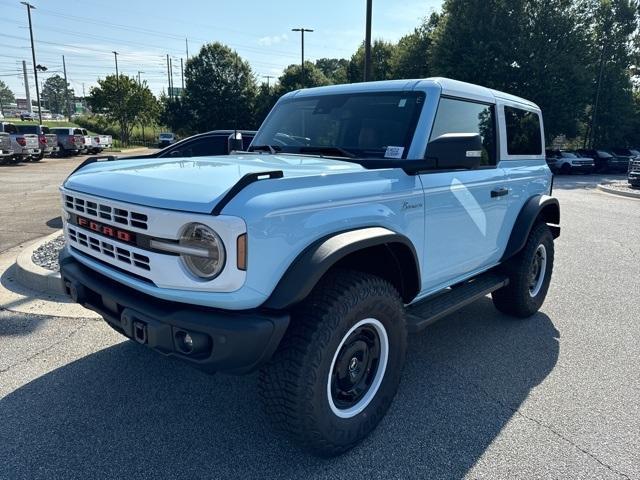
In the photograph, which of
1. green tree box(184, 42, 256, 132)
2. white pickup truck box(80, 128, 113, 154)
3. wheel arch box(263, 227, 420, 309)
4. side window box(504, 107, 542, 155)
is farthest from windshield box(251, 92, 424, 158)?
green tree box(184, 42, 256, 132)

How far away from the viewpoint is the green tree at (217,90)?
48438mm

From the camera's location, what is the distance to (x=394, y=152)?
3.18m

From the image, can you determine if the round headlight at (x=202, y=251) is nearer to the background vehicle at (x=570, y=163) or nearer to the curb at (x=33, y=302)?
the curb at (x=33, y=302)

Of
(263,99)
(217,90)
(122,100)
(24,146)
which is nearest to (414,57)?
(263,99)

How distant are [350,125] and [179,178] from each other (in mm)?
1526

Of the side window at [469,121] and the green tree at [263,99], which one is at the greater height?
the green tree at [263,99]

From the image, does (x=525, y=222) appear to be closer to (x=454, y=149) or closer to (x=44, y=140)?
(x=454, y=149)

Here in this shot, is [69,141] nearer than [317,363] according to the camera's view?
No

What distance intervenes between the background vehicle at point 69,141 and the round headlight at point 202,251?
108 ft

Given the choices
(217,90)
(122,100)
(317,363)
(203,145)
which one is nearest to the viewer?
(317,363)

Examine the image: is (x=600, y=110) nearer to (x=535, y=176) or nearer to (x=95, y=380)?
(x=535, y=176)

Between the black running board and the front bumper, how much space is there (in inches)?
44.2

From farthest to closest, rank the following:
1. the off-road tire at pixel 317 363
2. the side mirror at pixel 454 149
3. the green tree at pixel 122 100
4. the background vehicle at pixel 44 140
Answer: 1. the green tree at pixel 122 100
2. the background vehicle at pixel 44 140
3. the side mirror at pixel 454 149
4. the off-road tire at pixel 317 363

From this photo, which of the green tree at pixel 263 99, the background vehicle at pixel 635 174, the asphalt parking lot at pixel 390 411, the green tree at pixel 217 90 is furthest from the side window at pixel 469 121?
the green tree at pixel 263 99
